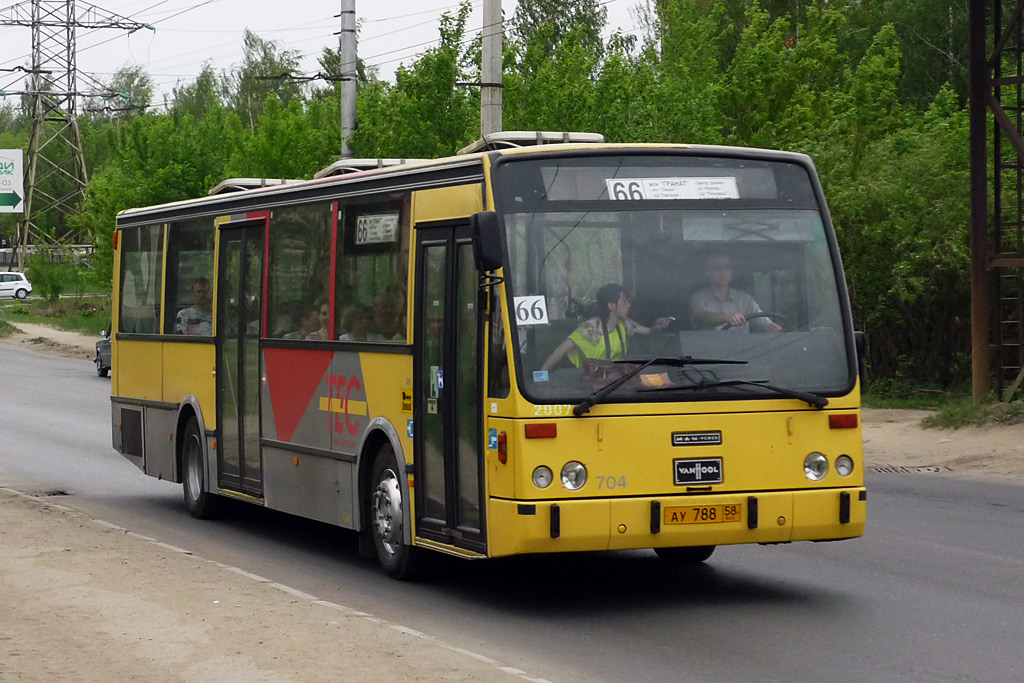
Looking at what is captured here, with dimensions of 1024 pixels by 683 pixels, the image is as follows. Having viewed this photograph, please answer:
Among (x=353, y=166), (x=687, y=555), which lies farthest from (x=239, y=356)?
(x=687, y=555)

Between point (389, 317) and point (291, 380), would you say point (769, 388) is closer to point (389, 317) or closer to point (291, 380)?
point (389, 317)

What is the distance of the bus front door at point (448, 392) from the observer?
9984 mm

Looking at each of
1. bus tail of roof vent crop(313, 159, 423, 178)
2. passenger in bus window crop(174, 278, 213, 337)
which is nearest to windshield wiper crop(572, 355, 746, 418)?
bus tail of roof vent crop(313, 159, 423, 178)

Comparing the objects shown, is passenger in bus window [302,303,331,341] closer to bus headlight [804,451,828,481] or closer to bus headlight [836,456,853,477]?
bus headlight [804,451,828,481]

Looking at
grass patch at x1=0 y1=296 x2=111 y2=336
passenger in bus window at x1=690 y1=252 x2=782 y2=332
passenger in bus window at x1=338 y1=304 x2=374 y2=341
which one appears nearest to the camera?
passenger in bus window at x1=690 y1=252 x2=782 y2=332

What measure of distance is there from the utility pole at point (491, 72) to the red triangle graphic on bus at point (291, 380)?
9128mm

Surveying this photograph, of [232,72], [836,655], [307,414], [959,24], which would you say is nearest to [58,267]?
[959,24]

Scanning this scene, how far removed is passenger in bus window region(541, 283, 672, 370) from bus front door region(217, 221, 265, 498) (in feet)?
15.1

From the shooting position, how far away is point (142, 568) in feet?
36.0

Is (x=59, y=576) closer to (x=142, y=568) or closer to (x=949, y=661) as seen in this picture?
(x=142, y=568)

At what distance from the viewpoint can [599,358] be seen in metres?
9.54

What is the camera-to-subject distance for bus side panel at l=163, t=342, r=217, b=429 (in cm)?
1459

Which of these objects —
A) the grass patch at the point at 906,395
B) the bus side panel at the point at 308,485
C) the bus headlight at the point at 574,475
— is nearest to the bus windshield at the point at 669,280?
the bus headlight at the point at 574,475

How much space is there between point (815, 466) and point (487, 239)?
2366 mm
